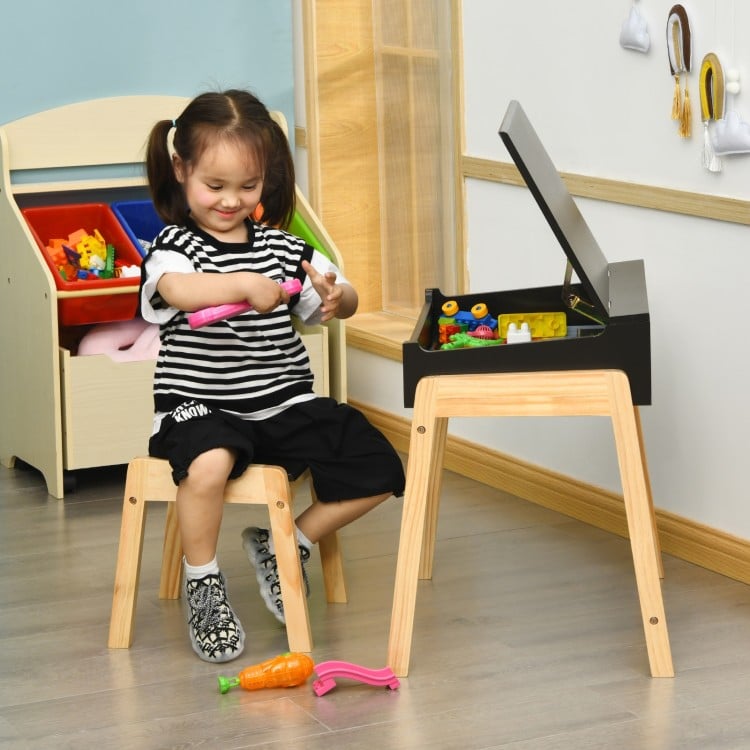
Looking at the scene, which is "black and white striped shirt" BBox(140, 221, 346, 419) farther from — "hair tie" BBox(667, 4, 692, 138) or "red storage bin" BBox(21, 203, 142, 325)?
"red storage bin" BBox(21, 203, 142, 325)

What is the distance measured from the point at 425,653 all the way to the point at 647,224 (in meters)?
0.93

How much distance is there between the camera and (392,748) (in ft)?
5.67

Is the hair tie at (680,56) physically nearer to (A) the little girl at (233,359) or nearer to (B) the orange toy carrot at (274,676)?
(A) the little girl at (233,359)

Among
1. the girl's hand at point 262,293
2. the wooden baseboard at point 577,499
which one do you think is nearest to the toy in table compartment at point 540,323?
the girl's hand at point 262,293

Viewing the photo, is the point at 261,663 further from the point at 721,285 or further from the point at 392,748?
the point at 721,285

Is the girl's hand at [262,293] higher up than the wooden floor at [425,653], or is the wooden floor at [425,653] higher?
the girl's hand at [262,293]

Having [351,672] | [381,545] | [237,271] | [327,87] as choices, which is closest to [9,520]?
[381,545]

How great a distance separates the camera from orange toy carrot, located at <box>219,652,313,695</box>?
191 centimetres

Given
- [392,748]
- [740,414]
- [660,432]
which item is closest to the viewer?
[392,748]

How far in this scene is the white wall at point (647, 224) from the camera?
2340 millimetres

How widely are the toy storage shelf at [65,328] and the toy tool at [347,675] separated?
4.08 ft

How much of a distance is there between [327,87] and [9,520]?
142cm

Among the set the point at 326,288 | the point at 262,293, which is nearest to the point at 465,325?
the point at 326,288

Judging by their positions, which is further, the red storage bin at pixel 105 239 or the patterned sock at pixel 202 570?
the red storage bin at pixel 105 239
